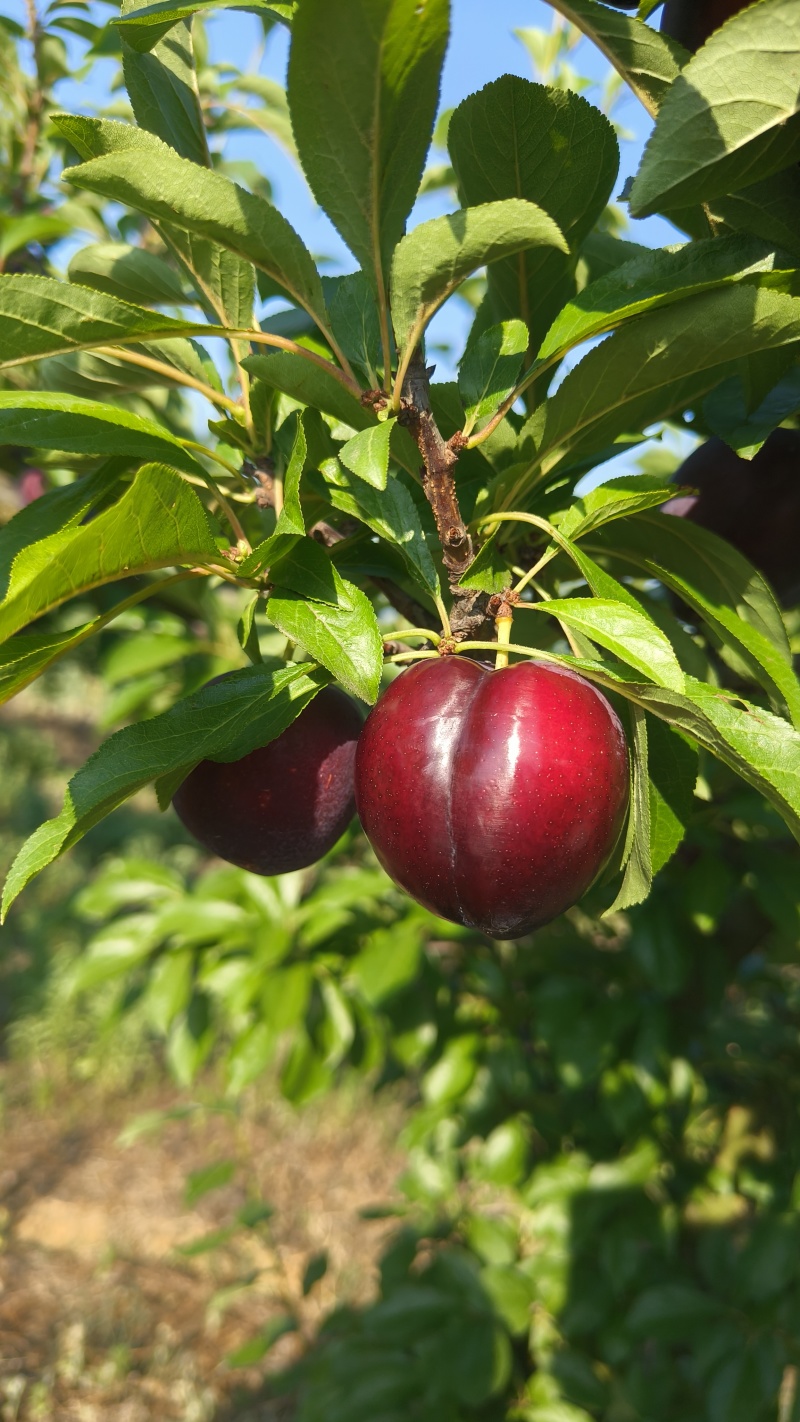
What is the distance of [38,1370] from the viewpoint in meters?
2.57

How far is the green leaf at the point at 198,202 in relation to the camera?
451 mm

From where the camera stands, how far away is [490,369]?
0.57 metres

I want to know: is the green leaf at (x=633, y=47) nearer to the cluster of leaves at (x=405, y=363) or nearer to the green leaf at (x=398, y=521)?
the cluster of leaves at (x=405, y=363)

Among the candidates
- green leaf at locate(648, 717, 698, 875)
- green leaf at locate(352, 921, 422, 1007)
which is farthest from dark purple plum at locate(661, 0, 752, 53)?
green leaf at locate(352, 921, 422, 1007)

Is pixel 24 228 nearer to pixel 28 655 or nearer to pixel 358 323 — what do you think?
pixel 358 323

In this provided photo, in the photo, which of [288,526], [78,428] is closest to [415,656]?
[288,526]

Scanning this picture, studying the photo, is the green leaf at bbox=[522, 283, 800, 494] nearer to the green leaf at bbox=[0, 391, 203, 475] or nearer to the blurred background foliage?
the green leaf at bbox=[0, 391, 203, 475]

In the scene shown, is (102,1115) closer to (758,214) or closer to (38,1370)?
(38,1370)

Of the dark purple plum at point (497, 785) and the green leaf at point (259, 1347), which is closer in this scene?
the dark purple plum at point (497, 785)

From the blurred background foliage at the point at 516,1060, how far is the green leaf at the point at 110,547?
2.49 ft

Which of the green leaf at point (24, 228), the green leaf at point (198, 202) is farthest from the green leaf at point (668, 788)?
the green leaf at point (24, 228)

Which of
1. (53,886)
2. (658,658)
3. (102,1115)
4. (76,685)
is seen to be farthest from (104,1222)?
(76,685)

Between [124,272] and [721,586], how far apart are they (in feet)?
1.39

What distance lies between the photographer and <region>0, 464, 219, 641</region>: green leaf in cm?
40
